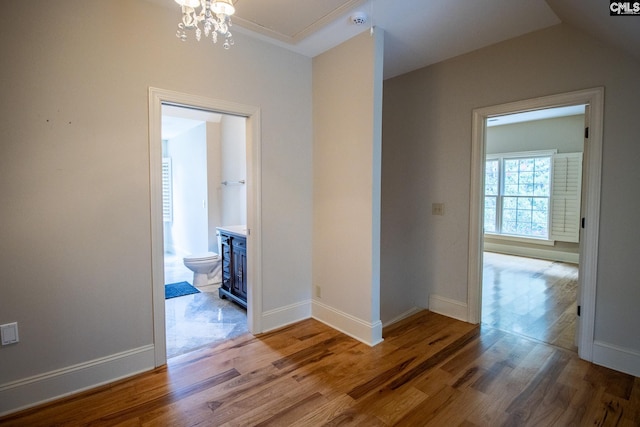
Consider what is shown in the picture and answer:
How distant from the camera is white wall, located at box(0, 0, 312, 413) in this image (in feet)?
5.92

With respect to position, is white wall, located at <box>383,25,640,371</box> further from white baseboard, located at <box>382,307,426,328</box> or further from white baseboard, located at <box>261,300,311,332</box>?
white baseboard, located at <box>261,300,311,332</box>

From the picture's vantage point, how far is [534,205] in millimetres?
6332

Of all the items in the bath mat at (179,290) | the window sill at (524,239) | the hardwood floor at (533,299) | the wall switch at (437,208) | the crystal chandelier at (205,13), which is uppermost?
the crystal chandelier at (205,13)

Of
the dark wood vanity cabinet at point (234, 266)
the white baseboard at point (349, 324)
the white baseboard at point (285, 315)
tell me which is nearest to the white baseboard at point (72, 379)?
the white baseboard at point (285, 315)

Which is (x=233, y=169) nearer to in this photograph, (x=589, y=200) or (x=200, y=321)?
(x=200, y=321)

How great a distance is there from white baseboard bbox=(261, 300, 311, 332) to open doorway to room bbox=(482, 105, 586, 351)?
2383mm

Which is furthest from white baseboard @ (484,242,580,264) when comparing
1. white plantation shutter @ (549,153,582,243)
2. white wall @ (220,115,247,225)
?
white wall @ (220,115,247,225)

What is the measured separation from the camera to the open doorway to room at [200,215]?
3.10 meters

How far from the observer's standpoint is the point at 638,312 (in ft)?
7.04

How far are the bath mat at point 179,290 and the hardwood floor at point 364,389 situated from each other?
1.66 m

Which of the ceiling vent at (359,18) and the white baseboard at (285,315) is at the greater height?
the ceiling vent at (359,18)

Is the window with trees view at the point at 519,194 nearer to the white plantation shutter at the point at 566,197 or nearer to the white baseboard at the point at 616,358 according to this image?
the white plantation shutter at the point at 566,197

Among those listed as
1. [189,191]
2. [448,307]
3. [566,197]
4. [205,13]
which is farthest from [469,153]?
[189,191]

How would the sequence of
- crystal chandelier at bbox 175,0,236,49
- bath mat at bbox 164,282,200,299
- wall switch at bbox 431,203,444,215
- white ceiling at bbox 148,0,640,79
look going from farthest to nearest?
1. bath mat at bbox 164,282,200,299
2. wall switch at bbox 431,203,444,215
3. white ceiling at bbox 148,0,640,79
4. crystal chandelier at bbox 175,0,236,49
